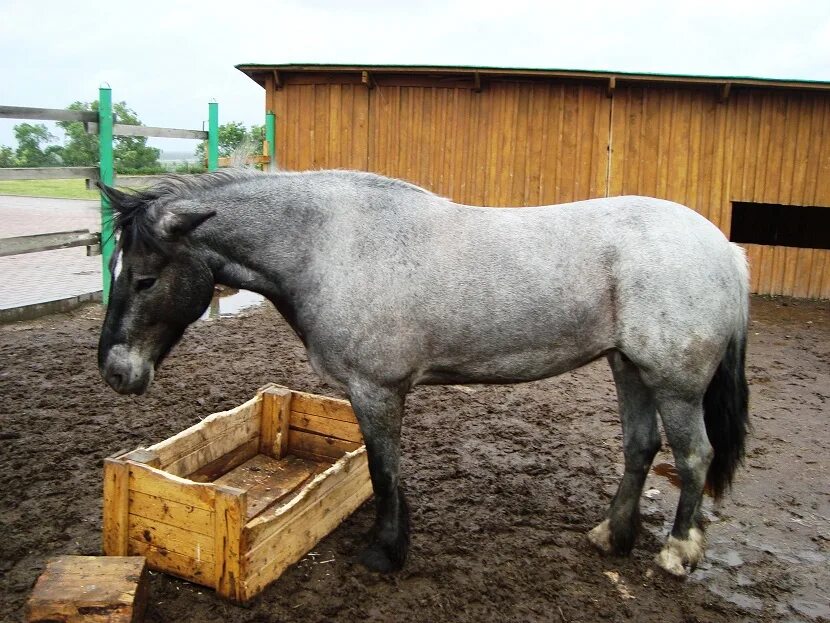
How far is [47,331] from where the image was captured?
24.0 ft

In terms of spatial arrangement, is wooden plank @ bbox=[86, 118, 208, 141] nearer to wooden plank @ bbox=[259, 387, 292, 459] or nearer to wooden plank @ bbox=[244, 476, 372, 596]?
wooden plank @ bbox=[259, 387, 292, 459]

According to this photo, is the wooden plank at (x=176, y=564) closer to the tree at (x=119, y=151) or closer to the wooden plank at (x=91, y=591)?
the wooden plank at (x=91, y=591)

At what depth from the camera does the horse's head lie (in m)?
3.12

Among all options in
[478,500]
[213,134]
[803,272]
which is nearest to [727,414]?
[478,500]

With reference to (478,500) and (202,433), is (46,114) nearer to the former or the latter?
(202,433)

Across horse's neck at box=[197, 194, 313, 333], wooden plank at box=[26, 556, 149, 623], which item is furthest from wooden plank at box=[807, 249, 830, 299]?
wooden plank at box=[26, 556, 149, 623]

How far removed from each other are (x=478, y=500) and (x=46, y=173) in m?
6.31

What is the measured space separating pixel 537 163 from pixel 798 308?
4613 millimetres

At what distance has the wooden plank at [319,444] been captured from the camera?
13.7 feet

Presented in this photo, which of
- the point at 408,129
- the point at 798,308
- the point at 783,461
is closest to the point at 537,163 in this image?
the point at 408,129

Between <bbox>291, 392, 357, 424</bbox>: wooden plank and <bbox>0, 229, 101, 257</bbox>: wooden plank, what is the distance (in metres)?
4.44

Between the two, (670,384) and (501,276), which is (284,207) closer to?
(501,276)

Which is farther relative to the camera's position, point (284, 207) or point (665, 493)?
point (665, 493)

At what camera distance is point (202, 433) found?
3758mm
